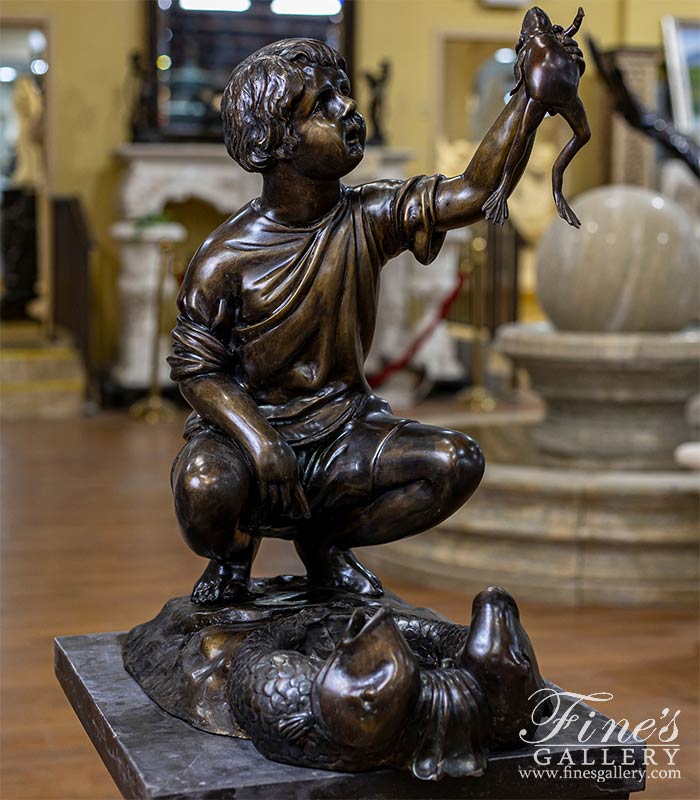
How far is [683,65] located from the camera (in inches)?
505

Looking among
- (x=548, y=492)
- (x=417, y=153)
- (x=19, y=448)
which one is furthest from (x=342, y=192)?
(x=417, y=153)

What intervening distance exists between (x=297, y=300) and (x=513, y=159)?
37cm

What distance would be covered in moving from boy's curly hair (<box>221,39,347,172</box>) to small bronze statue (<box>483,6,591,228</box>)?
0.29 meters

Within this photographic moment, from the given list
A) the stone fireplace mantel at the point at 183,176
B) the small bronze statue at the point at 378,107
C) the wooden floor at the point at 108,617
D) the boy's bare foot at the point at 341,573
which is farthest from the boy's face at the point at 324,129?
the small bronze statue at the point at 378,107

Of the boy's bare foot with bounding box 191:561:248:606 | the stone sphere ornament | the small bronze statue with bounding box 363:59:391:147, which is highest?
the small bronze statue with bounding box 363:59:391:147

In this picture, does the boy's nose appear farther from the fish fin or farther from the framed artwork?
the framed artwork

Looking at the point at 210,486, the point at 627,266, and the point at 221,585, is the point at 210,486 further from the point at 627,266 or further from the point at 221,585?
the point at 627,266

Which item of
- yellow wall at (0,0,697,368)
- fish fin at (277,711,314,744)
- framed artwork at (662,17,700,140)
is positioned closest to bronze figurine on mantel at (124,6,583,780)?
fish fin at (277,711,314,744)

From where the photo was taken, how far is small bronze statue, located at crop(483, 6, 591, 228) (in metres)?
1.85

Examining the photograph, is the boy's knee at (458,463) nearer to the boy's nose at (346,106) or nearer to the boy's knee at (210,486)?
the boy's knee at (210,486)

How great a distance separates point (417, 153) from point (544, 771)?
10.3 metres

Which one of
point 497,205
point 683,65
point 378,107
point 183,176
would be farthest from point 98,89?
point 497,205

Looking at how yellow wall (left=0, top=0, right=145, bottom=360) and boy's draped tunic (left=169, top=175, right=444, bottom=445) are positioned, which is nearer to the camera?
boy's draped tunic (left=169, top=175, right=444, bottom=445)

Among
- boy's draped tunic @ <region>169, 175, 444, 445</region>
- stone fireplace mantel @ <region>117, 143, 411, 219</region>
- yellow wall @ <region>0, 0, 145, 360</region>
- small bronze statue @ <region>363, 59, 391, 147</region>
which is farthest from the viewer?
yellow wall @ <region>0, 0, 145, 360</region>
